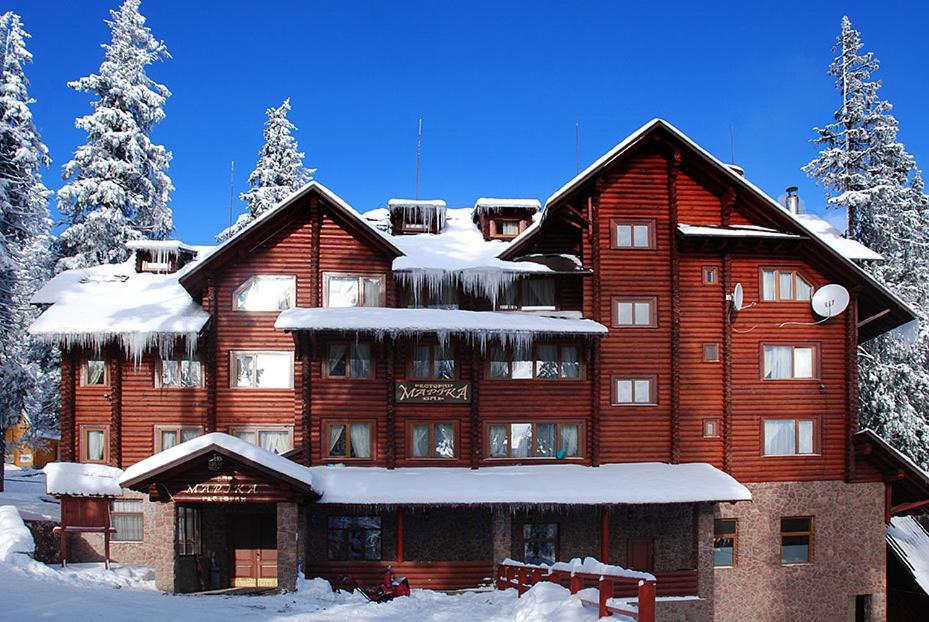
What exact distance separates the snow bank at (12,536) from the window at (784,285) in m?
23.2

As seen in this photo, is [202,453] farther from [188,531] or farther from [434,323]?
[434,323]

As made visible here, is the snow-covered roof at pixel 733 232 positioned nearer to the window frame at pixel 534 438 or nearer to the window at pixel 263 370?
the window frame at pixel 534 438

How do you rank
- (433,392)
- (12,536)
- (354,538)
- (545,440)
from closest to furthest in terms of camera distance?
(12,536) < (354,538) < (433,392) < (545,440)

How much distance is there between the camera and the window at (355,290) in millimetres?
23203

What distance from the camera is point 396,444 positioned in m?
22.8

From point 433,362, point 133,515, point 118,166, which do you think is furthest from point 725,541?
point 118,166

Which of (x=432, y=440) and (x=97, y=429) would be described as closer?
(x=432, y=440)

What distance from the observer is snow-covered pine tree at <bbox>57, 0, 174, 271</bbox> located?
29266 mm

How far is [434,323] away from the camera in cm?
2152

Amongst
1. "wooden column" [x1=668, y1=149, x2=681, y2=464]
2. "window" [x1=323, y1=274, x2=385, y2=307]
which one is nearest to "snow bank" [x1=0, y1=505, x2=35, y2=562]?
"window" [x1=323, y1=274, x2=385, y2=307]

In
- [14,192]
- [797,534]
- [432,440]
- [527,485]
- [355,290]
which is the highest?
[14,192]

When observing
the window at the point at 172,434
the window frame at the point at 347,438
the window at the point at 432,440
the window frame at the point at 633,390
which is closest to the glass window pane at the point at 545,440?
the window frame at the point at 633,390

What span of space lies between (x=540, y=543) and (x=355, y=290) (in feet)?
32.9

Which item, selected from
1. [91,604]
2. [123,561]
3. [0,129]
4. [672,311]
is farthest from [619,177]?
[0,129]
